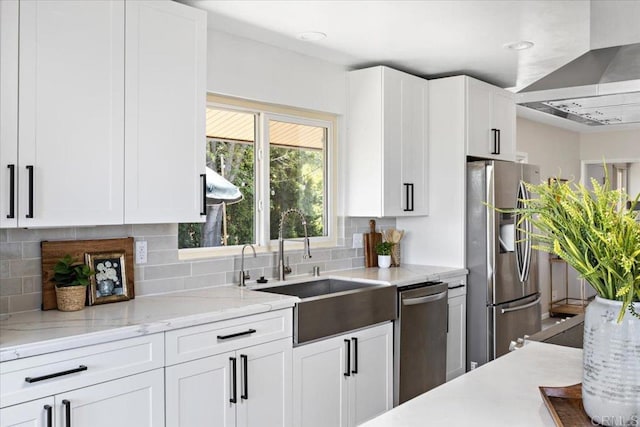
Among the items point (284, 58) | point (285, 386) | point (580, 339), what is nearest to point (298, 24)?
point (284, 58)

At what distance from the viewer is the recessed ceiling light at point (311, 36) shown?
3426mm

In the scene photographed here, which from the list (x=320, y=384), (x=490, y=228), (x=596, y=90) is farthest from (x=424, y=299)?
(x=596, y=90)

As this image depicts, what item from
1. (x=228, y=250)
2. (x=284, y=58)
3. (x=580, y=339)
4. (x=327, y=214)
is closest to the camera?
(x=580, y=339)

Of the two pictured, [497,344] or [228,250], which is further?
[497,344]

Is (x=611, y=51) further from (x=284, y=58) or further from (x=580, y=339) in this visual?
(x=284, y=58)

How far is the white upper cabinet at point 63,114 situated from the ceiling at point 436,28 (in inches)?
26.0

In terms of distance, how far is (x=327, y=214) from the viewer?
14.0ft

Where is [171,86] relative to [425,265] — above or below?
above

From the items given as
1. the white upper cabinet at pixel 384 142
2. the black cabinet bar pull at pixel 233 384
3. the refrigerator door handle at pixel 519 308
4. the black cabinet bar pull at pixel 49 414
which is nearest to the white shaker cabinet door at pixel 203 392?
the black cabinet bar pull at pixel 233 384

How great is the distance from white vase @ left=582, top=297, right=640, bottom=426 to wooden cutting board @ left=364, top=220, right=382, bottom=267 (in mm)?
3119

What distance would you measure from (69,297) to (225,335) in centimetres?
71

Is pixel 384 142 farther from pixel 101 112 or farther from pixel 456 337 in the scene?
pixel 101 112

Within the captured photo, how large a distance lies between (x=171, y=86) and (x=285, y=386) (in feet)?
5.23

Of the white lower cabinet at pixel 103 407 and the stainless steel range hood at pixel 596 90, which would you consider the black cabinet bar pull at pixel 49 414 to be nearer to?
the white lower cabinet at pixel 103 407
